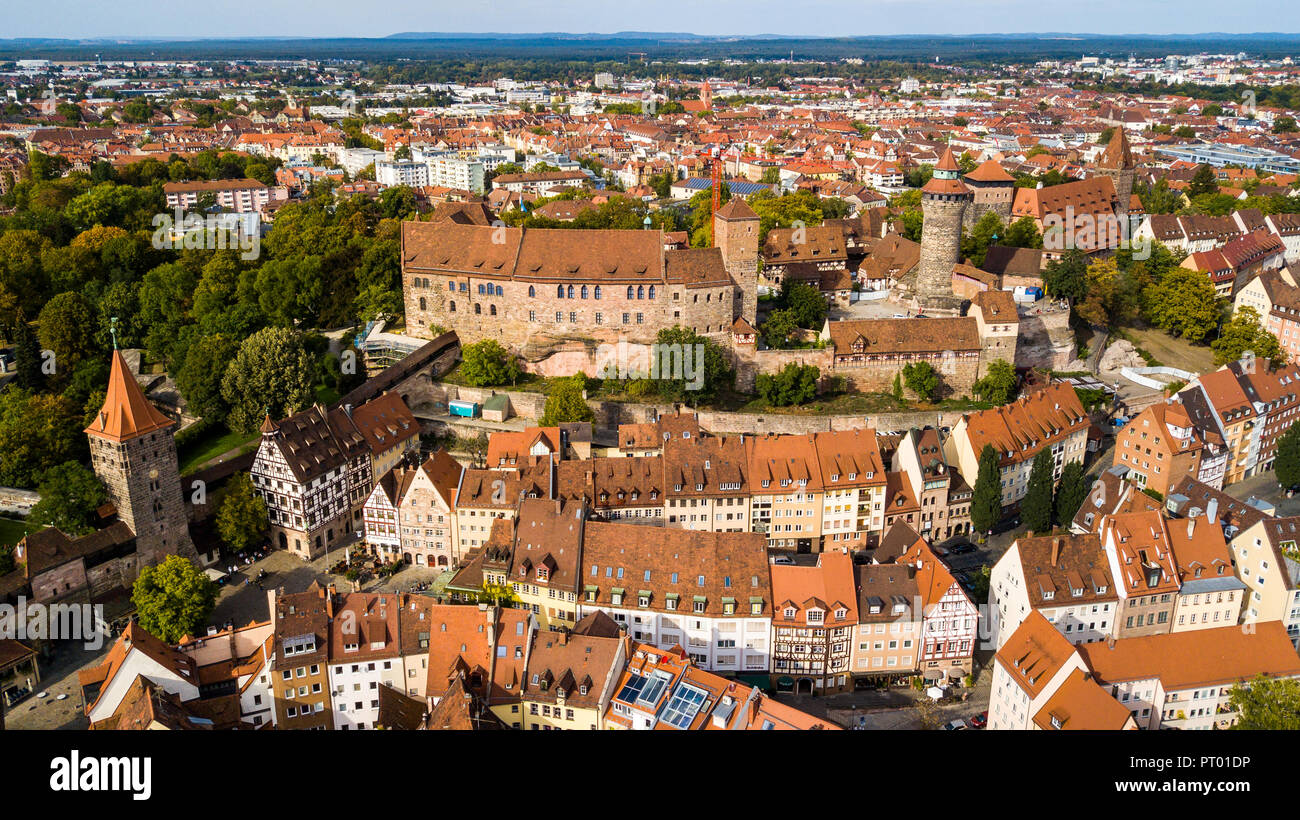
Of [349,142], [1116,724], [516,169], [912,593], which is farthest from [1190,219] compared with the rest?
[349,142]

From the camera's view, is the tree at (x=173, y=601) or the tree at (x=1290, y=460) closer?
the tree at (x=173, y=601)

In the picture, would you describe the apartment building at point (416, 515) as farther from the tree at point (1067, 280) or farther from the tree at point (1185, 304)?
the tree at point (1185, 304)

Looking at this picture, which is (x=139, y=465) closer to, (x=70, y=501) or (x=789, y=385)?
(x=70, y=501)

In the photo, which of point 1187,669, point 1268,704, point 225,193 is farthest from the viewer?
point 225,193

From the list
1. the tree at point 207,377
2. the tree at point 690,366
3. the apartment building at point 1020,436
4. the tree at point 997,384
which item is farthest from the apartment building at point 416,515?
the tree at point 997,384

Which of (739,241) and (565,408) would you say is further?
(739,241)

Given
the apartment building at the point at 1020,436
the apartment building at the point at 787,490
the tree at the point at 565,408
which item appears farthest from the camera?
the tree at the point at 565,408

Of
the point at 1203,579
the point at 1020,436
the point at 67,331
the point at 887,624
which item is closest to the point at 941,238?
the point at 1020,436
